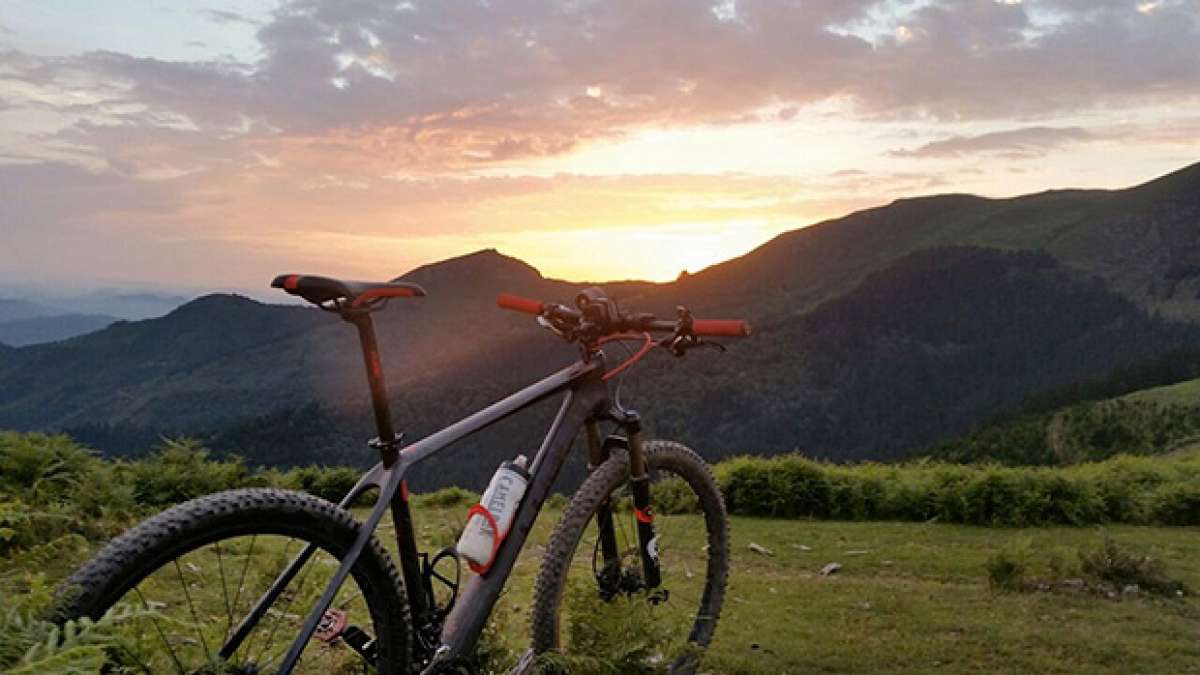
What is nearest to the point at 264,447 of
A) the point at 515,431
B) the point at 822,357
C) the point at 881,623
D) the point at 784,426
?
the point at 515,431

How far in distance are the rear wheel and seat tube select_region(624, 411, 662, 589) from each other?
1.45 m

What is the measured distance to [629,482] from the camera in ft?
14.1

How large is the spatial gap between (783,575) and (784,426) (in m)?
154

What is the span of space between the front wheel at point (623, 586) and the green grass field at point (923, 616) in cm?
36

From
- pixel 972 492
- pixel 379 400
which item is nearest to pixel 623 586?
pixel 379 400

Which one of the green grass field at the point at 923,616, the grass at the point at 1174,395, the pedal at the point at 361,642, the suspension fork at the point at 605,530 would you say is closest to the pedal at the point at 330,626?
the pedal at the point at 361,642

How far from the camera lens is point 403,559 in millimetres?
3311

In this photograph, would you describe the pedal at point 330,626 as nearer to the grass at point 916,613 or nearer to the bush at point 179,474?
the grass at point 916,613

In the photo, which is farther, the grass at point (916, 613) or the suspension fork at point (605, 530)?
the grass at point (916, 613)

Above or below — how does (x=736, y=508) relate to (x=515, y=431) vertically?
above

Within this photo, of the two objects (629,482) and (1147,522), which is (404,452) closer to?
(629,482)

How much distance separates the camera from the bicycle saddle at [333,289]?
9.74 feet

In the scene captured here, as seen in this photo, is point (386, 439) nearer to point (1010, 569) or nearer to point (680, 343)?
point (680, 343)

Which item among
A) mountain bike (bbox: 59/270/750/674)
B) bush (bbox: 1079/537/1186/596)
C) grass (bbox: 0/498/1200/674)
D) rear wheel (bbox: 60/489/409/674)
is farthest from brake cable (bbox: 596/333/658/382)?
bush (bbox: 1079/537/1186/596)
